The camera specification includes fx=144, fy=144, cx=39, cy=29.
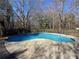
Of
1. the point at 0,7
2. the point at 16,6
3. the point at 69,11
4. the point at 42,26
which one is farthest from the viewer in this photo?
the point at 42,26

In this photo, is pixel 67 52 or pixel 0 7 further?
pixel 0 7

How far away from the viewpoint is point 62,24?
21906mm

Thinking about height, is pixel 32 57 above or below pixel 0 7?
below

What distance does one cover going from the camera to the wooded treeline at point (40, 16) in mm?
20422

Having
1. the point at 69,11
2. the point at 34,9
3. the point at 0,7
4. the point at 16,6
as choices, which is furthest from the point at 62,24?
the point at 0,7

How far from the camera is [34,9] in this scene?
22.1 metres

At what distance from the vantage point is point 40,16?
24219 mm

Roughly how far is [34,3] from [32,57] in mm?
17215

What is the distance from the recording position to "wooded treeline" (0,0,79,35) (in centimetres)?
2042

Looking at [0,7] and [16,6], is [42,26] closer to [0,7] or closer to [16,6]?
[16,6]

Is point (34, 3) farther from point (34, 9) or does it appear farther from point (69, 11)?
point (69, 11)

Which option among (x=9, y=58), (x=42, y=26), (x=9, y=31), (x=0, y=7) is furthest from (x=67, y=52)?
(x=42, y=26)

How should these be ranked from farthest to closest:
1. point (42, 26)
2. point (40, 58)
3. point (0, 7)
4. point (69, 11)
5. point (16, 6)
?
point (42, 26)
point (69, 11)
point (16, 6)
point (0, 7)
point (40, 58)

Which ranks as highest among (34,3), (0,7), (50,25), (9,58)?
(34,3)
